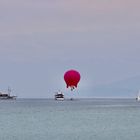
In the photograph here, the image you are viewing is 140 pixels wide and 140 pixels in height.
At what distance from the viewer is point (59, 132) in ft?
304

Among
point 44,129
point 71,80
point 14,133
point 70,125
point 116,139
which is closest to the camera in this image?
point 116,139

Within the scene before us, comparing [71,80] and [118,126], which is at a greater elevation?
[71,80]

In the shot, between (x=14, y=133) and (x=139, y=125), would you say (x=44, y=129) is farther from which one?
(x=139, y=125)

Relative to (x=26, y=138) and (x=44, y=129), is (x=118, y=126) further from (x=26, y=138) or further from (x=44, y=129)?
(x=26, y=138)

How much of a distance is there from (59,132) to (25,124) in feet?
56.5

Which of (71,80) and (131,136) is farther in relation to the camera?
(71,80)

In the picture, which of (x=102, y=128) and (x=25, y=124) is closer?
(x=102, y=128)

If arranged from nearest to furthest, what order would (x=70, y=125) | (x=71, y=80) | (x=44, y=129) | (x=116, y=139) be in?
(x=116, y=139), (x=44, y=129), (x=70, y=125), (x=71, y=80)

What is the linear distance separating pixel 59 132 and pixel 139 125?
18308mm

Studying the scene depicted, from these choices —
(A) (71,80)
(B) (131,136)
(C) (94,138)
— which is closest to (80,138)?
(C) (94,138)

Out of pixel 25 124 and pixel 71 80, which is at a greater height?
pixel 71 80

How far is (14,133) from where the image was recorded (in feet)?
295

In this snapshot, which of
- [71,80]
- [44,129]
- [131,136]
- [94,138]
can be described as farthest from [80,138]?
[71,80]

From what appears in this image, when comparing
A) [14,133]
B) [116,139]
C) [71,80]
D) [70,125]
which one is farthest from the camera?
[71,80]
